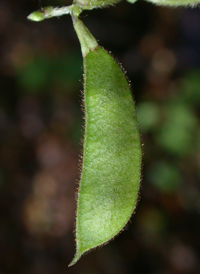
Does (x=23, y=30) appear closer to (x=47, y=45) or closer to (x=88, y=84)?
(x=47, y=45)

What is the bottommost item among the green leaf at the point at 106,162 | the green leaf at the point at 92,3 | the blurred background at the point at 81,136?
the blurred background at the point at 81,136

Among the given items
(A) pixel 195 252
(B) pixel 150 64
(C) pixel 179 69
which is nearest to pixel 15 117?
(B) pixel 150 64

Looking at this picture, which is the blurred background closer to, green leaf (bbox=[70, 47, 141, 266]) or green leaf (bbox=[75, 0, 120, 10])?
green leaf (bbox=[70, 47, 141, 266])

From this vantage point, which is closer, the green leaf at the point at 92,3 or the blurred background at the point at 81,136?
the green leaf at the point at 92,3

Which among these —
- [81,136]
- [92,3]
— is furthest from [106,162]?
[81,136]

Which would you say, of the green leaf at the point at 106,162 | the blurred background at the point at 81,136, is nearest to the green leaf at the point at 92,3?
the green leaf at the point at 106,162

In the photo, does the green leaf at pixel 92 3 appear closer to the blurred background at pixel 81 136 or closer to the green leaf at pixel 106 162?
the green leaf at pixel 106 162

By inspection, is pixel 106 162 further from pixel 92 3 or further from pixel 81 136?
pixel 81 136

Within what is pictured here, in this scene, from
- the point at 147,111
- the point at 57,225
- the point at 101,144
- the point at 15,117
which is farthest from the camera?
the point at 15,117
